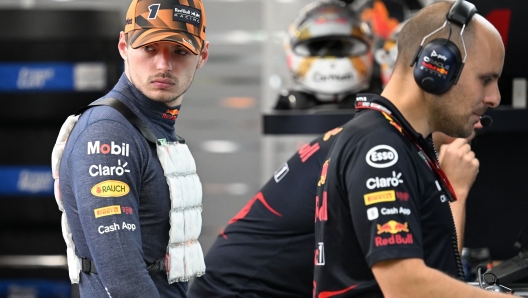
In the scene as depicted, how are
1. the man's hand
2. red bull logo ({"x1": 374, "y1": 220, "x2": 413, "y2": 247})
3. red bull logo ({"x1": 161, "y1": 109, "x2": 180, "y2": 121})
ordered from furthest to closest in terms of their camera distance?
the man's hand, red bull logo ({"x1": 161, "y1": 109, "x2": 180, "y2": 121}), red bull logo ({"x1": 374, "y1": 220, "x2": 413, "y2": 247})

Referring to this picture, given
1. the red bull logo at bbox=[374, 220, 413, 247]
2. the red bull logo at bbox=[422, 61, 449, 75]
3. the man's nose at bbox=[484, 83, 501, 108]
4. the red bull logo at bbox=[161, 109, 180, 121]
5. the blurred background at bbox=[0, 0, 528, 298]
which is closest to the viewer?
the red bull logo at bbox=[374, 220, 413, 247]

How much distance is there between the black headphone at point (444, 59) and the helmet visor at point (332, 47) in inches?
68.9

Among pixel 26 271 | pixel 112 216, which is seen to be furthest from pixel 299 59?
pixel 26 271

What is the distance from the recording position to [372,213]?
170cm

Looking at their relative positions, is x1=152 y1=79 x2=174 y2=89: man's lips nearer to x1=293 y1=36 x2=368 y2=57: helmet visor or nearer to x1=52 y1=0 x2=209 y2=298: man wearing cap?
x1=52 y1=0 x2=209 y2=298: man wearing cap

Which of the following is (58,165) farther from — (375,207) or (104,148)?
(375,207)

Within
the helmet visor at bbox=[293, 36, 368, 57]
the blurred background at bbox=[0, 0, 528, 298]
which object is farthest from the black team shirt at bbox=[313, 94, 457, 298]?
the helmet visor at bbox=[293, 36, 368, 57]

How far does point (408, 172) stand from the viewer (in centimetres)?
175

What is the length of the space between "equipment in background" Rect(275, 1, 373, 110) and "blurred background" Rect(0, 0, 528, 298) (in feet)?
0.72

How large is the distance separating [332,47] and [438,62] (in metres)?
1.93

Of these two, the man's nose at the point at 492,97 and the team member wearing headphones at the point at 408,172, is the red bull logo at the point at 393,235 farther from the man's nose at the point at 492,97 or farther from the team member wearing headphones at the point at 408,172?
the man's nose at the point at 492,97

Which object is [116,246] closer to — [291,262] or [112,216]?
[112,216]

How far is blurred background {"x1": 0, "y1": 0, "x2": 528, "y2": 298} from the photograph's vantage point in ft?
11.1

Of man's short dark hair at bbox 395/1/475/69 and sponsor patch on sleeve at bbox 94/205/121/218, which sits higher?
man's short dark hair at bbox 395/1/475/69
